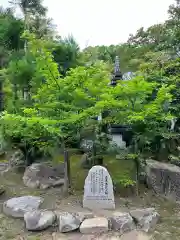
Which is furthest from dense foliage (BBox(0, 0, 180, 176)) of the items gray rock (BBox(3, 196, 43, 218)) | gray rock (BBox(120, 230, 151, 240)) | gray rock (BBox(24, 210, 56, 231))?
gray rock (BBox(120, 230, 151, 240))

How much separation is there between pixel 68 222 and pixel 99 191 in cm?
86

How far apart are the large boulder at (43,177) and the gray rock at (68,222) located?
1685 millimetres

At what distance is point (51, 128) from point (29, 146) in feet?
9.21

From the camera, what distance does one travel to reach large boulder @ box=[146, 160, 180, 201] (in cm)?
547

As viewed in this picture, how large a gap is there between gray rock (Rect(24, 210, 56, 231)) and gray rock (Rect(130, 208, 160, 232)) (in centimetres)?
134

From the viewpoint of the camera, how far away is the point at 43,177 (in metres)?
6.09

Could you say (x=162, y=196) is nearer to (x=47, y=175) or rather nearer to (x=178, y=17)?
(x=47, y=175)

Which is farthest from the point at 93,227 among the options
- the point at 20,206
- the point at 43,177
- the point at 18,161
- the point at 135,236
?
the point at 18,161

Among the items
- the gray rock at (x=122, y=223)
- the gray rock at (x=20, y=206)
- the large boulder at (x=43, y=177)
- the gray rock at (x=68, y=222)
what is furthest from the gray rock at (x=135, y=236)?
the large boulder at (x=43, y=177)

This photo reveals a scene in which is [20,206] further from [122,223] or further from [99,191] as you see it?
[122,223]

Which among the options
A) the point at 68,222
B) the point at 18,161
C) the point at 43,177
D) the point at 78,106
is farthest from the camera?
the point at 18,161

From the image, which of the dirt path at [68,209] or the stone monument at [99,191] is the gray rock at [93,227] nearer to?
the dirt path at [68,209]

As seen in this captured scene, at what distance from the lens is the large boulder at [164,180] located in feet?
18.0

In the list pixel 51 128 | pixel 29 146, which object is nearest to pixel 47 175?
pixel 29 146
